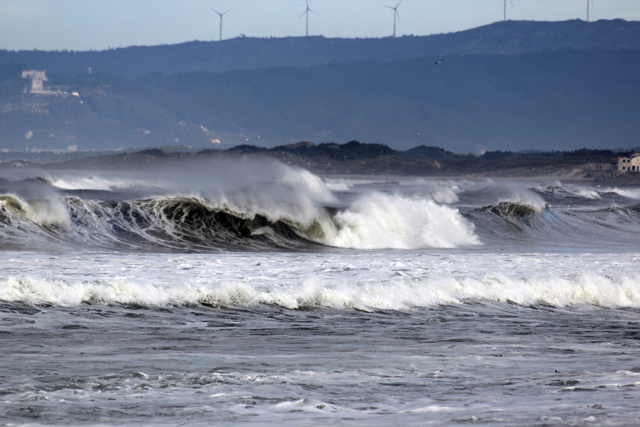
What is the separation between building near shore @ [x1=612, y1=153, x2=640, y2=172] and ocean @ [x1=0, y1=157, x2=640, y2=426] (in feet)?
390

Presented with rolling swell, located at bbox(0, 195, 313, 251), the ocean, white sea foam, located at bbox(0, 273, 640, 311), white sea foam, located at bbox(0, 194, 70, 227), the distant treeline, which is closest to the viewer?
the ocean

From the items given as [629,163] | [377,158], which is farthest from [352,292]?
[377,158]

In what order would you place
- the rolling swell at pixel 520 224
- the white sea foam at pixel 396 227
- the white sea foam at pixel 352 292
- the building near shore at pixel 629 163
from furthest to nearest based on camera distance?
the building near shore at pixel 629 163
the rolling swell at pixel 520 224
the white sea foam at pixel 396 227
the white sea foam at pixel 352 292

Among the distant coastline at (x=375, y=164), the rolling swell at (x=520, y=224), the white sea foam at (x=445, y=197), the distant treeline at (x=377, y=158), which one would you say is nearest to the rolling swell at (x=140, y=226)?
the rolling swell at (x=520, y=224)

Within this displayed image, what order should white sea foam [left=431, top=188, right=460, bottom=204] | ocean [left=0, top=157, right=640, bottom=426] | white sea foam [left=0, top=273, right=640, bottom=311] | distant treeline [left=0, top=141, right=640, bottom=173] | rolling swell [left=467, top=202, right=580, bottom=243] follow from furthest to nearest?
distant treeline [left=0, top=141, right=640, bottom=173]
white sea foam [left=431, top=188, right=460, bottom=204]
rolling swell [left=467, top=202, right=580, bottom=243]
white sea foam [left=0, top=273, right=640, bottom=311]
ocean [left=0, top=157, right=640, bottom=426]

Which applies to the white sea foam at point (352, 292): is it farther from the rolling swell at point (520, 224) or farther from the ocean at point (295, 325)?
the rolling swell at point (520, 224)

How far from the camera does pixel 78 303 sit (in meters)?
10.7

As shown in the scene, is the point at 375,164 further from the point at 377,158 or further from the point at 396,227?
the point at 396,227

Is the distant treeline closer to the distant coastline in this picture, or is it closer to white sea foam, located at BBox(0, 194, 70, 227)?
the distant coastline

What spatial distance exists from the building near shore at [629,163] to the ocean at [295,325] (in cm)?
11899

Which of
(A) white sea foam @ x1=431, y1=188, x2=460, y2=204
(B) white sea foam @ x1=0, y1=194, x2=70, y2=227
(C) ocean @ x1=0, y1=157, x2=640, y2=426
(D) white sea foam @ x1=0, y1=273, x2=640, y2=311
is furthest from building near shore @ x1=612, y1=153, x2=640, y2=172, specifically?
(D) white sea foam @ x1=0, y1=273, x2=640, y2=311

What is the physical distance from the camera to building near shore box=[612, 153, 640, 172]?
132 m

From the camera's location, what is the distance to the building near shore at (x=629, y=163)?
13150 cm

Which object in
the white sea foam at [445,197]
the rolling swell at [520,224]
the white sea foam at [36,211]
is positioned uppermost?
the white sea foam at [36,211]
